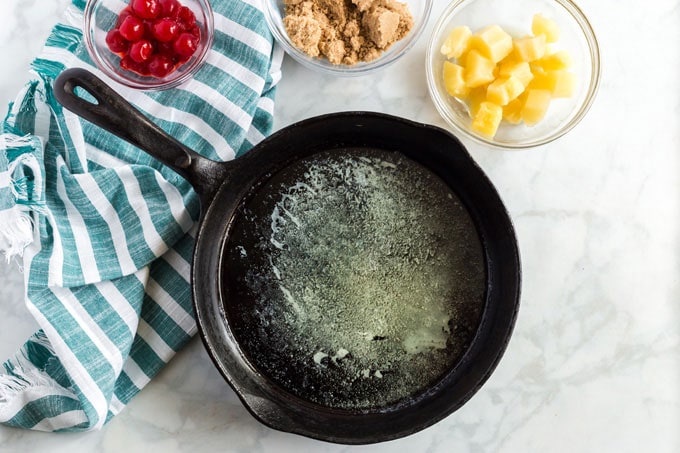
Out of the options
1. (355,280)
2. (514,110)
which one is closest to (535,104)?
(514,110)

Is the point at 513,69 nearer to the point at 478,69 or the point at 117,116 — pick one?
the point at 478,69

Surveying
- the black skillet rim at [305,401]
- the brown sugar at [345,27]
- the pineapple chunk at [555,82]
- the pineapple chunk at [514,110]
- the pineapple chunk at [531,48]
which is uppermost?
the brown sugar at [345,27]

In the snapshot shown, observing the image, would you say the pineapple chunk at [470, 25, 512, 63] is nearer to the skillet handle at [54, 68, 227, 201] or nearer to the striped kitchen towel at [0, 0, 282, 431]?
the striped kitchen towel at [0, 0, 282, 431]

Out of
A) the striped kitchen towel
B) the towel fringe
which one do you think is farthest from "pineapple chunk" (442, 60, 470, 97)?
the towel fringe

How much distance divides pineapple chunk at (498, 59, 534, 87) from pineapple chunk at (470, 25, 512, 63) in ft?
0.07

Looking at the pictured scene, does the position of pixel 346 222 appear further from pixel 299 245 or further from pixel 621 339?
pixel 621 339

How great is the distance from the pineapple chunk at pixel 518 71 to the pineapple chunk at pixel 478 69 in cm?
2

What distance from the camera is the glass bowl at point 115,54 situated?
135 cm

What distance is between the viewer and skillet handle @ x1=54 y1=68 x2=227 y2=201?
118cm

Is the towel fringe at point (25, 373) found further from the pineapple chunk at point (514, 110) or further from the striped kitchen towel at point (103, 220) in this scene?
the pineapple chunk at point (514, 110)

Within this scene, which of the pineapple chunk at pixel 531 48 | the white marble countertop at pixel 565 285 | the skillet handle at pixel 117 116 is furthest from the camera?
the white marble countertop at pixel 565 285

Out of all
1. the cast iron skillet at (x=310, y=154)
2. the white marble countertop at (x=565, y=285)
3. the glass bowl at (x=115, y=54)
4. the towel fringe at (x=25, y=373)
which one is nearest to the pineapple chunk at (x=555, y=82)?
the white marble countertop at (x=565, y=285)

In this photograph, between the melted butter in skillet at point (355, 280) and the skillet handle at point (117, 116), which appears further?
the melted butter in skillet at point (355, 280)

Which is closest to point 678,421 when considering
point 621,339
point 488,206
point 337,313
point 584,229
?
point 621,339
